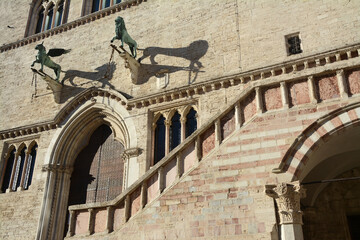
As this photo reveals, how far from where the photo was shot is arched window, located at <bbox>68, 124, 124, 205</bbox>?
451 inches

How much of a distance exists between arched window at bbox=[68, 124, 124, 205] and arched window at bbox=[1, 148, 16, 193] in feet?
8.63

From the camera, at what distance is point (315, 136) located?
21.8 ft

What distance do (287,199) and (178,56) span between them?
272 inches

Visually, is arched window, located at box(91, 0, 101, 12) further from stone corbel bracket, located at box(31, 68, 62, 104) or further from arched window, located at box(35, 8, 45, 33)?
stone corbel bracket, located at box(31, 68, 62, 104)

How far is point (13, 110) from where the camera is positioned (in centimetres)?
1403

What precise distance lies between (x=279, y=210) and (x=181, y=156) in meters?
2.15

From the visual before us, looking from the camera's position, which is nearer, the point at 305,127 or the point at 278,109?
the point at 305,127

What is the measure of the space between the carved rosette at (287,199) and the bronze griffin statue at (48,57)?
979 centimetres

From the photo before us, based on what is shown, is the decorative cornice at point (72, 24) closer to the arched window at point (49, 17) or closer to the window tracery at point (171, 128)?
→ the arched window at point (49, 17)

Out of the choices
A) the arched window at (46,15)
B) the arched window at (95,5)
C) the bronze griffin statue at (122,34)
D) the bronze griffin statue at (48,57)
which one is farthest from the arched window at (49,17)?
the bronze griffin statue at (122,34)

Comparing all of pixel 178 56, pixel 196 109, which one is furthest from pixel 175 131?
pixel 178 56

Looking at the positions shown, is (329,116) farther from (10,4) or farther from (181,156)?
(10,4)

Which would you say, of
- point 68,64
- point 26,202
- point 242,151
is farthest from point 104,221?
point 68,64

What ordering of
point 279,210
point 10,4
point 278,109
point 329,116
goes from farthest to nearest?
A: point 10,4 → point 278,109 → point 329,116 → point 279,210
